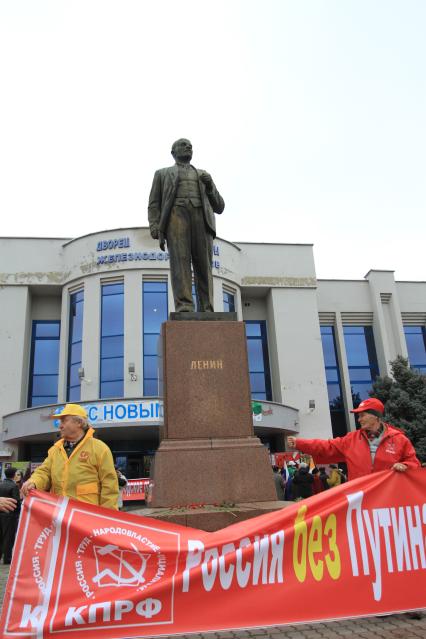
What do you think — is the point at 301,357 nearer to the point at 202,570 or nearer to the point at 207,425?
the point at 207,425

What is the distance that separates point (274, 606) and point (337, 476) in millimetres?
9721

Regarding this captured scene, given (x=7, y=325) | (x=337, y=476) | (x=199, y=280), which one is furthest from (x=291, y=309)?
(x=199, y=280)

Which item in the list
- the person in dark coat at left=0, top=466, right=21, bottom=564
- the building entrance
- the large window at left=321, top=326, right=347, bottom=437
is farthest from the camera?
the large window at left=321, top=326, right=347, bottom=437

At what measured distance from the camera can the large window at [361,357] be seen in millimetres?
32312

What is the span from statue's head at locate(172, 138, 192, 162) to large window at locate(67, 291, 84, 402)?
2047 centimetres

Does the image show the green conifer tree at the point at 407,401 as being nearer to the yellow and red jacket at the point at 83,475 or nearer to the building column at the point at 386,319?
the building column at the point at 386,319

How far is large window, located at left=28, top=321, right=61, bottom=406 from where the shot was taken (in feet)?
93.7

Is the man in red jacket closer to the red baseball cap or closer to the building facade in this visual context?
the red baseball cap

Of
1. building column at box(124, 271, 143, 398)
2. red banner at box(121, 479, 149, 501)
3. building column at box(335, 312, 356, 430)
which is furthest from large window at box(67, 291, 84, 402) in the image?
building column at box(335, 312, 356, 430)

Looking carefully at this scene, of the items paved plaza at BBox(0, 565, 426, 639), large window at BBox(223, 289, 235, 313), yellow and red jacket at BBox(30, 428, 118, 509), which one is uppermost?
large window at BBox(223, 289, 235, 313)

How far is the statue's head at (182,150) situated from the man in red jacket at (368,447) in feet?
16.3

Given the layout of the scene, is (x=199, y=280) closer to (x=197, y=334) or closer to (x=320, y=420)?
(x=197, y=334)

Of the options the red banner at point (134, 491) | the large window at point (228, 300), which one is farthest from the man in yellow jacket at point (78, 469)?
the large window at point (228, 300)

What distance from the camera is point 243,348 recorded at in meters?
6.75
